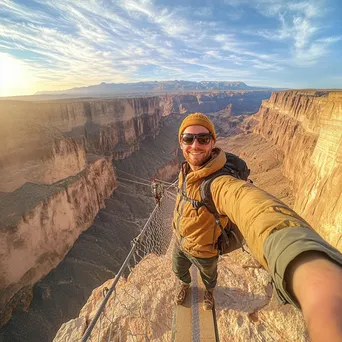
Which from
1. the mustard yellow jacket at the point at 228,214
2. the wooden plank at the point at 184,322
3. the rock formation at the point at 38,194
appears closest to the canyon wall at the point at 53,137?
the rock formation at the point at 38,194

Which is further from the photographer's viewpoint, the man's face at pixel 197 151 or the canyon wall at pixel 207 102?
the canyon wall at pixel 207 102

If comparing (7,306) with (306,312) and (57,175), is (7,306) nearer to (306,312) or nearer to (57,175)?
(57,175)

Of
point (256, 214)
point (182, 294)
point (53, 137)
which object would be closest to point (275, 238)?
point (256, 214)

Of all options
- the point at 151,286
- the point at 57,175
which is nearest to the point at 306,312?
the point at 151,286

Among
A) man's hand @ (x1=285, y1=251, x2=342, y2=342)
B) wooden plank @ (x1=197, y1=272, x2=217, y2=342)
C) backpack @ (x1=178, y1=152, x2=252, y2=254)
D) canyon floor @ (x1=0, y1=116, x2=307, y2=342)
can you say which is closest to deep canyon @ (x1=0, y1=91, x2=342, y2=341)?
canyon floor @ (x1=0, y1=116, x2=307, y2=342)

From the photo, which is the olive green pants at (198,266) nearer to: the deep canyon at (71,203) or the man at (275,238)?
the man at (275,238)
